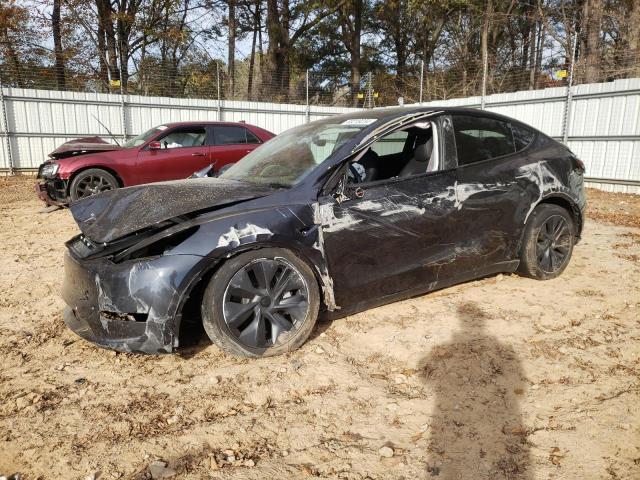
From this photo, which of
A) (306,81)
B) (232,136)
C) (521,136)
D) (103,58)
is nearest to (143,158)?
(232,136)

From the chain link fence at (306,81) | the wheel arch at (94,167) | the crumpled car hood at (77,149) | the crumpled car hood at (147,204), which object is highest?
the chain link fence at (306,81)

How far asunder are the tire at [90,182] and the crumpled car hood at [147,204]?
480cm

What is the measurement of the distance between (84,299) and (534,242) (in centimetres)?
354

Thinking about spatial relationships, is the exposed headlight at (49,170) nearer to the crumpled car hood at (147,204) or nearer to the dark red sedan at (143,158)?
the dark red sedan at (143,158)

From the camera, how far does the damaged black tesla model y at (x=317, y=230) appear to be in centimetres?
265

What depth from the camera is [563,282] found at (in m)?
4.29

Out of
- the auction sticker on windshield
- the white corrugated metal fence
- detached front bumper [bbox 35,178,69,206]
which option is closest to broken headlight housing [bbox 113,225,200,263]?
the auction sticker on windshield

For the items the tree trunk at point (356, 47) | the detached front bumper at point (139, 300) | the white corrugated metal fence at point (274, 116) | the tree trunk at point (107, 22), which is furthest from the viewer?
the tree trunk at point (356, 47)

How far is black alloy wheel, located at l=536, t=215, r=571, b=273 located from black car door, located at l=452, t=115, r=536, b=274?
326mm

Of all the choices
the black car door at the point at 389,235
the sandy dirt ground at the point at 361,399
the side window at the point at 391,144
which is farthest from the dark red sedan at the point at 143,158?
the black car door at the point at 389,235

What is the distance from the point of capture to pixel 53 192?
7578 millimetres

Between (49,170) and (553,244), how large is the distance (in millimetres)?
7412

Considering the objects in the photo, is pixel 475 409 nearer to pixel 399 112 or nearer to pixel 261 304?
pixel 261 304

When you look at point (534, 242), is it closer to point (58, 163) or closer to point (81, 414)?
point (81, 414)
